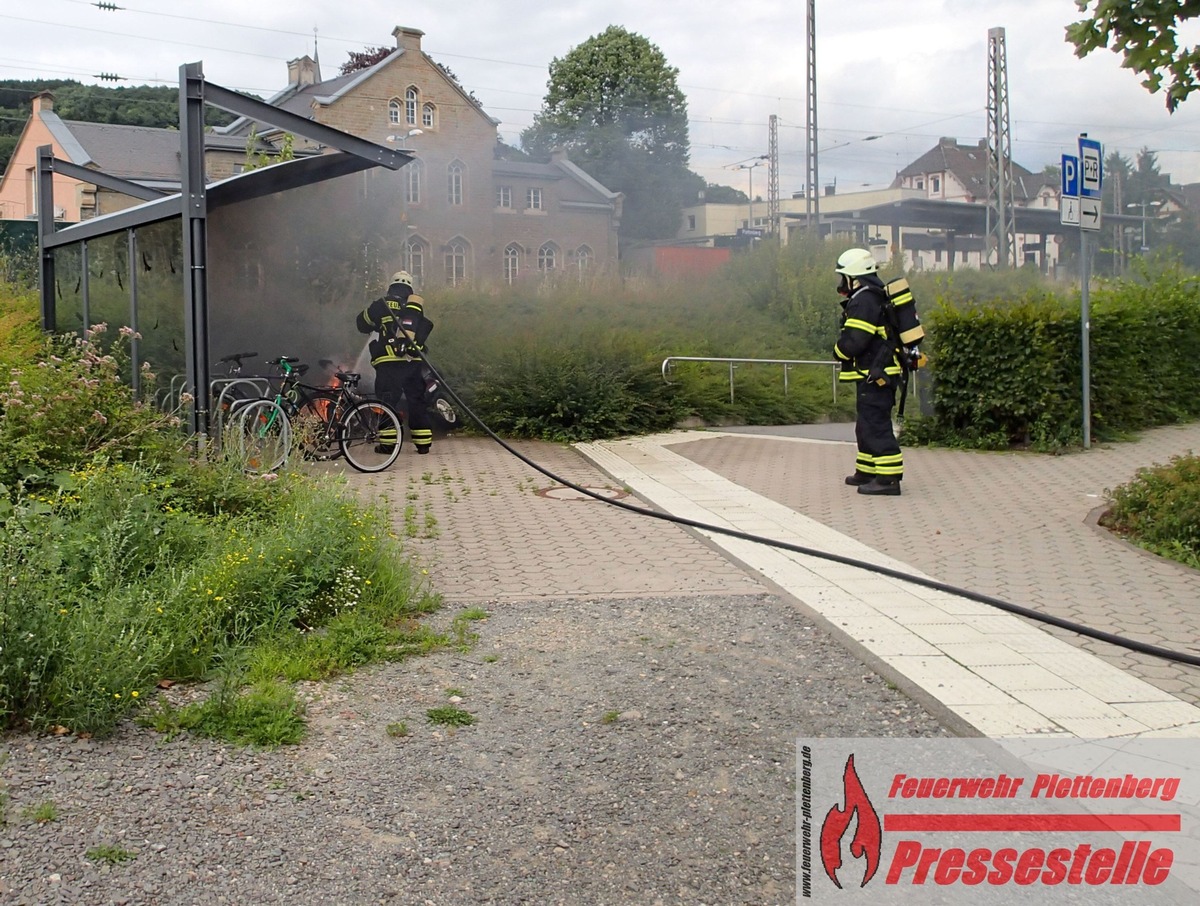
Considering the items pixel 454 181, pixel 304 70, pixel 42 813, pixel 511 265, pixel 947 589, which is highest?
pixel 304 70

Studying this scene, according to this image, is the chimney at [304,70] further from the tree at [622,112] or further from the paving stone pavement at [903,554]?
the paving stone pavement at [903,554]

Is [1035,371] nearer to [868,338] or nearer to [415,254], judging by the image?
[868,338]

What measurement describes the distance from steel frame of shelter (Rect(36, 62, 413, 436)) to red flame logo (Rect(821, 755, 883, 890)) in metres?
6.72

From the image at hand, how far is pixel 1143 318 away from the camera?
14414mm

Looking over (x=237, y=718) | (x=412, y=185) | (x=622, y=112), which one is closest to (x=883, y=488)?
(x=237, y=718)

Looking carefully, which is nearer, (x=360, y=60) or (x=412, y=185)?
(x=412, y=185)

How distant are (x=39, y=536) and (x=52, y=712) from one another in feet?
4.76

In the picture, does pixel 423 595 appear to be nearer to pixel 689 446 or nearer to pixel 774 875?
pixel 774 875

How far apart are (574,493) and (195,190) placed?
408cm

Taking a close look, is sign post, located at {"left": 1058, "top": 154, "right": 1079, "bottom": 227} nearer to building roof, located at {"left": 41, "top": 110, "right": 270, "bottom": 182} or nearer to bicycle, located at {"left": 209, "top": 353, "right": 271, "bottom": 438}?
bicycle, located at {"left": 209, "top": 353, "right": 271, "bottom": 438}

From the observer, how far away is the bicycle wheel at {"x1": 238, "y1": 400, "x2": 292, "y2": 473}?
839 cm

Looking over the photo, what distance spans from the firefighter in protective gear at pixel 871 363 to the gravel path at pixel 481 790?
5.25 meters

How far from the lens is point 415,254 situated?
55.0ft

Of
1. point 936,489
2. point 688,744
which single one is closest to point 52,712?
point 688,744
